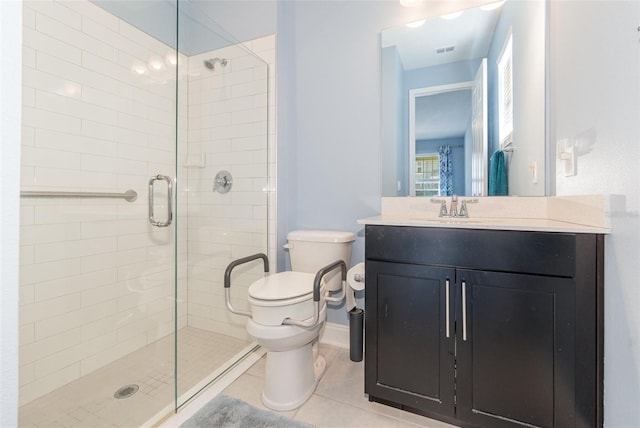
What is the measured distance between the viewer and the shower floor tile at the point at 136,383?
1.29 meters

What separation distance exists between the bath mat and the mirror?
1308 millimetres

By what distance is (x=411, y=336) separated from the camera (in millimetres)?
1282

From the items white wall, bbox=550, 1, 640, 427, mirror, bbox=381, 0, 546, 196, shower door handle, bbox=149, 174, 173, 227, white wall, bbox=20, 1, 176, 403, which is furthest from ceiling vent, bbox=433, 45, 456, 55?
shower door handle, bbox=149, 174, 173, 227

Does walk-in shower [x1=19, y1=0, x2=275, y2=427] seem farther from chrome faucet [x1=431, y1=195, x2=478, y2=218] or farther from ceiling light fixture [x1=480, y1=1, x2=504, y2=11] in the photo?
ceiling light fixture [x1=480, y1=1, x2=504, y2=11]

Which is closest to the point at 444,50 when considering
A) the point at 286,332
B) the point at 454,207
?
the point at 454,207

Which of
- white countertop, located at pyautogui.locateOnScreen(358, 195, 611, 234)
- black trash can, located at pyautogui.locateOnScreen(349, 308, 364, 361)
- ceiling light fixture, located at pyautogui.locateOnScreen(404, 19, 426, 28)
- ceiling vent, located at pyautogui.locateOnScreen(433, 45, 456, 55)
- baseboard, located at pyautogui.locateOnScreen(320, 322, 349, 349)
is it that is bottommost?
baseboard, located at pyautogui.locateOnScreen(320, 322, 349, 349)

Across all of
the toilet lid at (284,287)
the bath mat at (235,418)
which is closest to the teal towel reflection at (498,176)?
the toilet lid at (284,287)

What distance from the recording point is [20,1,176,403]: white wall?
1416 mm

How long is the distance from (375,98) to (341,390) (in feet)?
5.50

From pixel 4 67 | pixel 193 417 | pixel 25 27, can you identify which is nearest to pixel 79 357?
pixel 193 417

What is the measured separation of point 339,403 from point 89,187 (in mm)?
1740

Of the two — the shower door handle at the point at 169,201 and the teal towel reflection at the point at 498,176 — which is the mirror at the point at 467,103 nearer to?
the teal towel reflection at the point at 498,176

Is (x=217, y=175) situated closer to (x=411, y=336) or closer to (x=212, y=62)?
(x=212, y=62)

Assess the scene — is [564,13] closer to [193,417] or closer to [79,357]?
[193,417]
